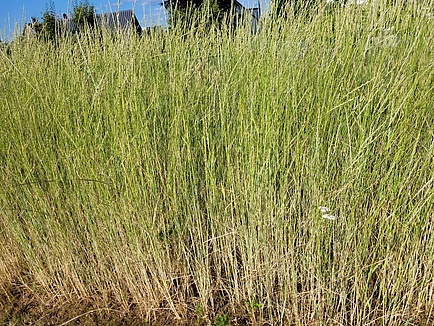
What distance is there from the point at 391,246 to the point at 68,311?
1.63m

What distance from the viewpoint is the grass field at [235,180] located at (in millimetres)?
1588

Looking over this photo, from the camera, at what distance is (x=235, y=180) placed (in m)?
1.84

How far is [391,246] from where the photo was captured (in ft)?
5.57

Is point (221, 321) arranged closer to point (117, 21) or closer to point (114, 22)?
point (117, 21)

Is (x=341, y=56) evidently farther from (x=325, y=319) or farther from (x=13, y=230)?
(x=13, y=230)

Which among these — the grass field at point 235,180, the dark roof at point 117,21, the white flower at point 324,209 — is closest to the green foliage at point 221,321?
the grass field at point 235,180

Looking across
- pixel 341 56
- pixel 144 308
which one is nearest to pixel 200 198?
pixel 144 308

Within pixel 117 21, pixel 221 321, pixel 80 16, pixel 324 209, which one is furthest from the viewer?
pixel 80 16

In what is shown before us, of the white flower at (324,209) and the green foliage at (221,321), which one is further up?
the white flower at (324,209)

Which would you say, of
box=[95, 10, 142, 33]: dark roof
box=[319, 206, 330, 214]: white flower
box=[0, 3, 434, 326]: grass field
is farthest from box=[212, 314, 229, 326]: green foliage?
box=[95, 10, 142, 33]: dark roof

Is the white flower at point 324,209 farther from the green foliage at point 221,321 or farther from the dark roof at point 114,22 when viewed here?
the dark roof at point 114,22

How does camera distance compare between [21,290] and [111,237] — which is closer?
[111,237]

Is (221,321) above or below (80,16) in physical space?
below

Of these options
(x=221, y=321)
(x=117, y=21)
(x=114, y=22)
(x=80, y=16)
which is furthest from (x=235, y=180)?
(x=80, y=16)
